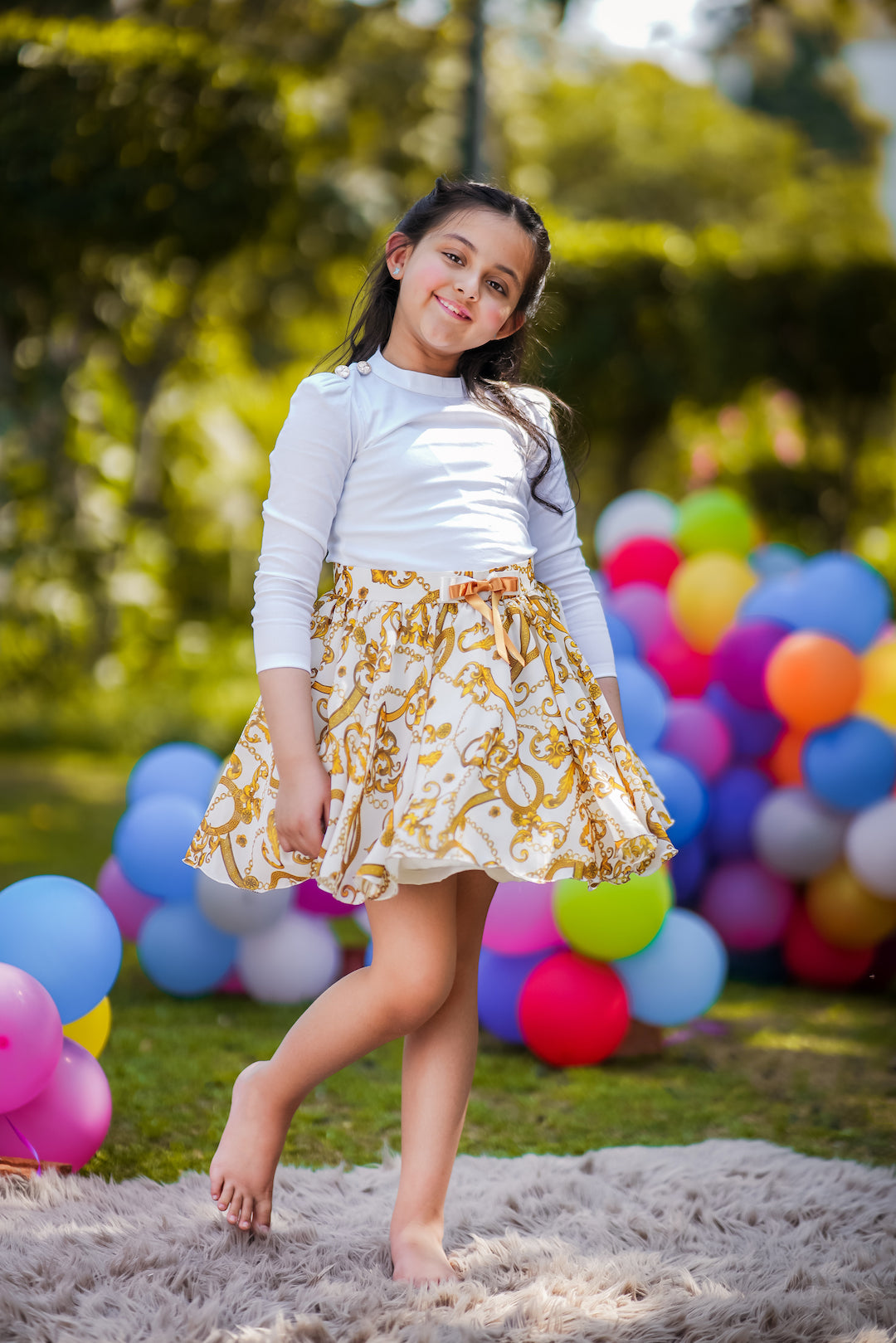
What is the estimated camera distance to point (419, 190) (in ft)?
30.3

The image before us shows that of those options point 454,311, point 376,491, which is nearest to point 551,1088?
point 376,491

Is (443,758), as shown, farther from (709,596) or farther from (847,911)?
(709,596)

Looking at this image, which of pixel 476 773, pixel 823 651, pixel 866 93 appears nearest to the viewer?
pixel 476 773

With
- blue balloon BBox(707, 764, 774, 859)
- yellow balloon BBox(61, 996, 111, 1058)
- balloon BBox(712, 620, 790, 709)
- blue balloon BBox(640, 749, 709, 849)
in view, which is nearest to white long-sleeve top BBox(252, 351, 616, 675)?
yellow balloon BBox(61, 996, 111, 1058)

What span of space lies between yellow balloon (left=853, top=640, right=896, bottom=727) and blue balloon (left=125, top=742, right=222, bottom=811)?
1526 millimetres

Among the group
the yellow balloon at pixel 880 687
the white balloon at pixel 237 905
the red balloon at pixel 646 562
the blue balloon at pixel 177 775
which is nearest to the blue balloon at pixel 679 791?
the yellow balloon at pixel 880 687

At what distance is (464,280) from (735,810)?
6.30 ft

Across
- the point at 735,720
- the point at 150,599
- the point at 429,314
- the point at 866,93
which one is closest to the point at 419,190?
the point at 150,599

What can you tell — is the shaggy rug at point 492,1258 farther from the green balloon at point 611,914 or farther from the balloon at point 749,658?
the balloon at point 749,658

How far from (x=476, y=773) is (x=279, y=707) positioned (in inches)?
10.0

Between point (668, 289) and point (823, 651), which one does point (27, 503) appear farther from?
point (823, 651)

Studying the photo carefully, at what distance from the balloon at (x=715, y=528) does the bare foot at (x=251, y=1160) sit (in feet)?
7.89

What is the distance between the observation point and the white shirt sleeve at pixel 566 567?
1.80 meters

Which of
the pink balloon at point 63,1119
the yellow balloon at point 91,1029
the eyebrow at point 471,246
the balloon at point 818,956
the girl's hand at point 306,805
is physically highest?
the eyebrow at point 471,246
